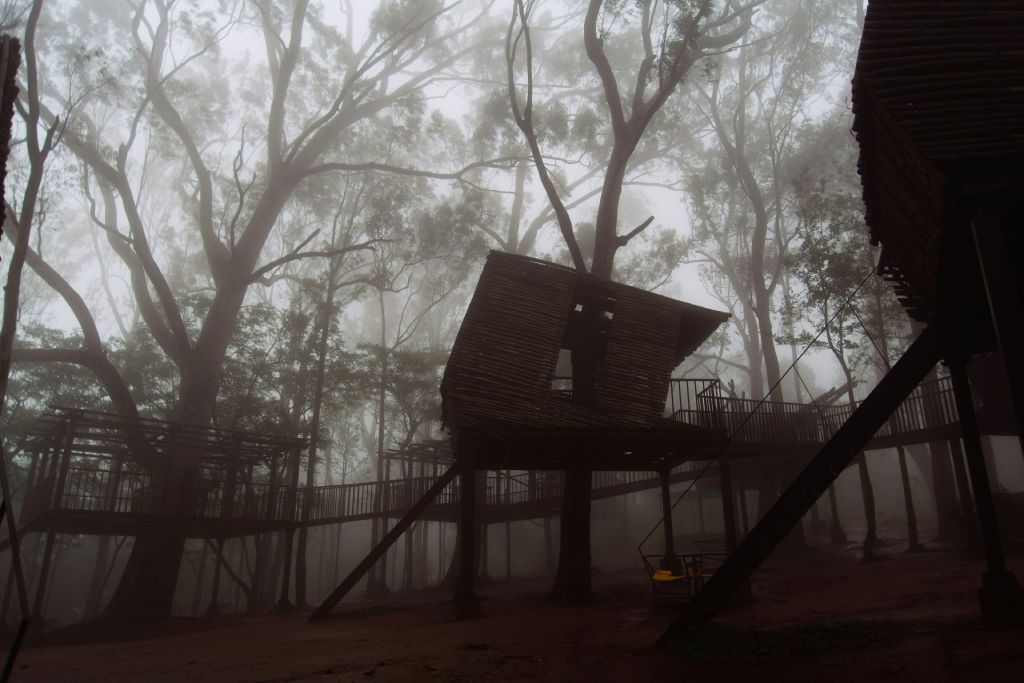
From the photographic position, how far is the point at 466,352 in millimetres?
11578

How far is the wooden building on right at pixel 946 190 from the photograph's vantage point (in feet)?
16.8

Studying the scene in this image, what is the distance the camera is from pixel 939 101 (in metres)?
5.65

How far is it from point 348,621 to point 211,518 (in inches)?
221

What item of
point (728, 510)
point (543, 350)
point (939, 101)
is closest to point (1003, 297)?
point (939, 101)

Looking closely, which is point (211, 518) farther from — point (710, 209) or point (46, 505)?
point (710, 209)

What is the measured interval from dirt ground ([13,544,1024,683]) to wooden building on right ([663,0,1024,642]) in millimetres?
750

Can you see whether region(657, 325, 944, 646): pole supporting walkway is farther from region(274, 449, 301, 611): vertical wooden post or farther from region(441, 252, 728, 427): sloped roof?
region(274, 449, 301, 611): vertical wooden post

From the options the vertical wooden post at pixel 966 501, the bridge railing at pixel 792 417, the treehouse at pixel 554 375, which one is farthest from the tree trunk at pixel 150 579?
the vertical wooden post at pixel 966 501

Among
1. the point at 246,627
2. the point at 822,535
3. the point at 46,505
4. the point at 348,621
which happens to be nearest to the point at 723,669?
the point at 348,621

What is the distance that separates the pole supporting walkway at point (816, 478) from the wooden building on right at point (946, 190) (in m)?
0.01

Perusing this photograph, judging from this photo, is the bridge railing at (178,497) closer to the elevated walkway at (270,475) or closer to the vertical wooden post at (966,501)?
the elevated walkway at (270,475)

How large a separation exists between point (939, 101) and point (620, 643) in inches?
261

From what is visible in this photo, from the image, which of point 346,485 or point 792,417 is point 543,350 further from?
point 792,417

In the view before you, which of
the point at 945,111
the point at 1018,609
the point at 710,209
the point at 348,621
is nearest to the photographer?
the point at 945,111
